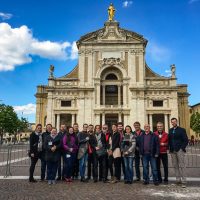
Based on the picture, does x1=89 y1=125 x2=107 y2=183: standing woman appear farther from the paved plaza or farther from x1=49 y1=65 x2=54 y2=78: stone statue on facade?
x1=49 y1=65 x2=54 y2=78: stone statue on facade

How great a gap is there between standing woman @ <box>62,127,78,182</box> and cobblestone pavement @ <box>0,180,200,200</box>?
0.74 metres

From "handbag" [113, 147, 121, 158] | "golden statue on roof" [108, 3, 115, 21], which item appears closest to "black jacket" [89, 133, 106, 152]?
"handbag" [113, 147, 121, 158]

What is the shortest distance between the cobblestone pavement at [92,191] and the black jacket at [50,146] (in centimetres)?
93

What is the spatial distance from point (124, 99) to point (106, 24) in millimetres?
14044

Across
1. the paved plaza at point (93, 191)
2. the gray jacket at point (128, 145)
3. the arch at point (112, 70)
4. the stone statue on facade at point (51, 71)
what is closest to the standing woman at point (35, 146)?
the paved plaza at point (93, 191)

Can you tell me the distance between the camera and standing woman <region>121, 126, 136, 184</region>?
9.54 m

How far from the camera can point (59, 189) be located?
27.5ft

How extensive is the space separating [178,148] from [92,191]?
3707 millimetres

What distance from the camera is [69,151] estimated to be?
33.6 feet

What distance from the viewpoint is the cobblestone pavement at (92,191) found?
23.7ft

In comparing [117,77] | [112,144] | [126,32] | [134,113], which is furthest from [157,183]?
[126,32]

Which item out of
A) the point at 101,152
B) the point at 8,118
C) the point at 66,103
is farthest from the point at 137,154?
the point at 8,118

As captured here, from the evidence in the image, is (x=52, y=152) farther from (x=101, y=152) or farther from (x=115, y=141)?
(x=115, y=141)

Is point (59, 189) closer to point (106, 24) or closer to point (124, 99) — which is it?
point (124, 99)
